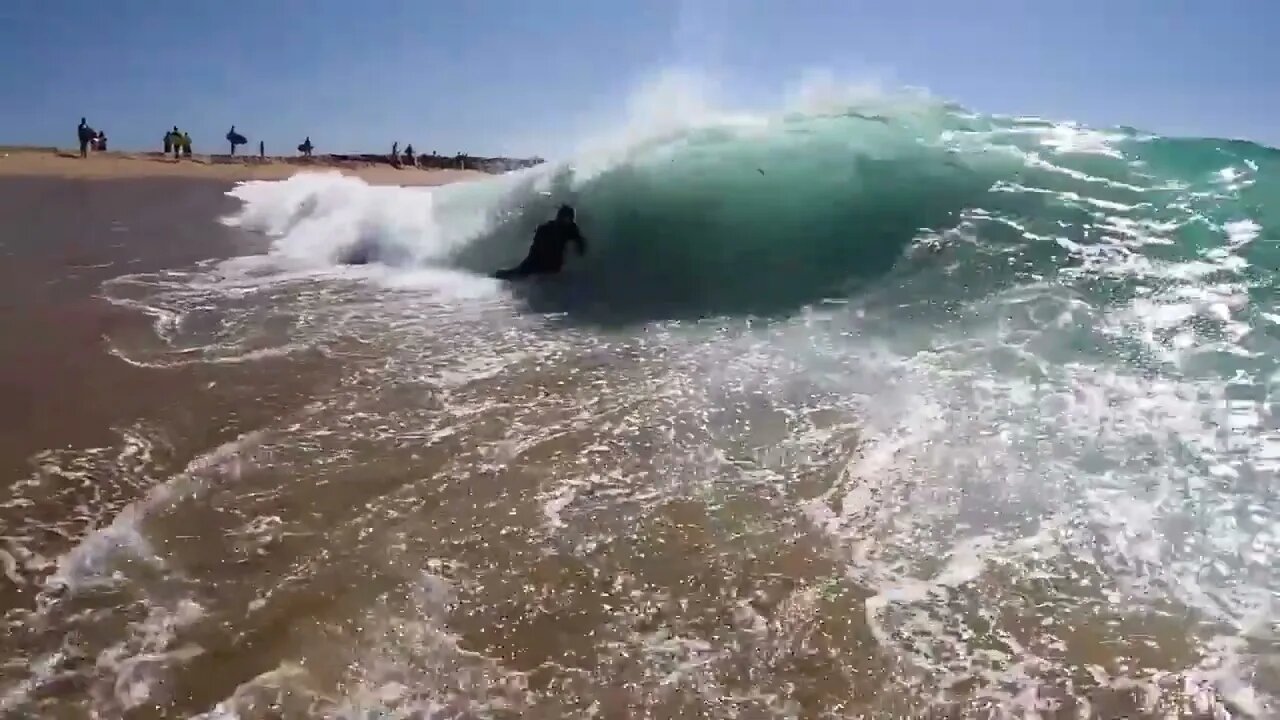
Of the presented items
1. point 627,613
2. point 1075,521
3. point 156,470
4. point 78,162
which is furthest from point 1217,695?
point 78,162

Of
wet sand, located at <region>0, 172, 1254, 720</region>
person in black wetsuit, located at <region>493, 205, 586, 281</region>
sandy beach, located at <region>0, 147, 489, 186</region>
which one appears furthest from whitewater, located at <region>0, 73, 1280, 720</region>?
sandy beach, located at <region>0, 147, 489, 186</region>

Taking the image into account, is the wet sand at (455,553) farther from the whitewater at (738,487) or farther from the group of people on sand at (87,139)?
the group of people on sand at (87,139)

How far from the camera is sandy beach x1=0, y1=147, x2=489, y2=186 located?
85.8 ft

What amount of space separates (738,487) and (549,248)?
649cm

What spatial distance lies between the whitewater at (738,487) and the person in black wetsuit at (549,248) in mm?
264

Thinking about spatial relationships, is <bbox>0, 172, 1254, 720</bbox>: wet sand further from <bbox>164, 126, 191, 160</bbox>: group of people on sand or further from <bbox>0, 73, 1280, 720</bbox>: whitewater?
<bbox>164, 126, 191, 160</bbox>: group of people on sand

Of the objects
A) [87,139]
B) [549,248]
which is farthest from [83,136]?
[549,248]

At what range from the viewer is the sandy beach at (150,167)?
85.8 feet

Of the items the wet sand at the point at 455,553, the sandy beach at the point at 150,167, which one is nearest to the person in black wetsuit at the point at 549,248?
the wet sand at the point at 455,553

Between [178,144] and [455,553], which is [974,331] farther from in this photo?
[178,144]

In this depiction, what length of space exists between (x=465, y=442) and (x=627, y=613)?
7.03 ft

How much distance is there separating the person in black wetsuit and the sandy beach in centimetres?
1952

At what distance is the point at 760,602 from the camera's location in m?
4.34

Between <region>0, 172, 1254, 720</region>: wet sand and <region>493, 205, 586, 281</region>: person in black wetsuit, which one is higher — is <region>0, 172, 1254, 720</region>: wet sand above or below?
below
